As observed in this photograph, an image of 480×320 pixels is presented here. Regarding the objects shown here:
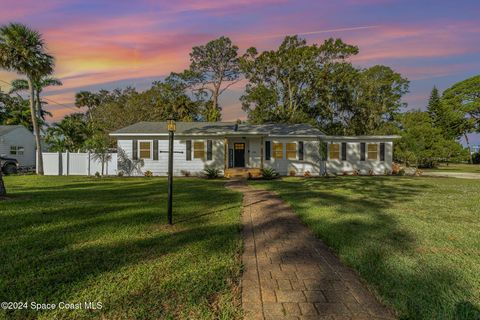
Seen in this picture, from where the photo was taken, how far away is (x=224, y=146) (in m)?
18.3

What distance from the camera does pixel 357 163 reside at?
19266 millimetres

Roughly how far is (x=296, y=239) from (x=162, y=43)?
397 inches

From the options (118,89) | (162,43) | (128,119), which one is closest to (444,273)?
(162,43)

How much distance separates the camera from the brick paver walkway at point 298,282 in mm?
2510

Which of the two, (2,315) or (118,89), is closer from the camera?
(2,315)

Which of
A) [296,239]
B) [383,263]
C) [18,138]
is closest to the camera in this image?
[383,263]

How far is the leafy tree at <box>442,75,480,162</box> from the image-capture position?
1148 inches

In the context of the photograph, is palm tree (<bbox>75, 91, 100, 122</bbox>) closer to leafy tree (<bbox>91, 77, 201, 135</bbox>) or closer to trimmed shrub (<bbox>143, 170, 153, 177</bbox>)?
leafy tree (<bbox>91, 77, 201, 135</bbox>)

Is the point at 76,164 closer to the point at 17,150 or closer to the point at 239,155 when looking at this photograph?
the point at 239,155

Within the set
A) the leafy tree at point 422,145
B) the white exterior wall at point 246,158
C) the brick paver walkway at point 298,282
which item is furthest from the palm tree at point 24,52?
the leafy tree at point 422,145

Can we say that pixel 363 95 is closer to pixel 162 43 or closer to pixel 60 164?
pixel 162 43

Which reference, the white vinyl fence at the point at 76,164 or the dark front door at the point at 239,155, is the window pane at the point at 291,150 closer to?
the dark front door at the point at 239,155

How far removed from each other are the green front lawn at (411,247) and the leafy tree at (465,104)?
27.6 meters

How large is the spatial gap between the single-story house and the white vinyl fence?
168 cm
